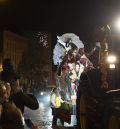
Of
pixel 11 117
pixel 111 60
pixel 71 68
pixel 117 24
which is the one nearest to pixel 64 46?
pixel 71 68

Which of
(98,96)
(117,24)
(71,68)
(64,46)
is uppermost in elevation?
(64,46)

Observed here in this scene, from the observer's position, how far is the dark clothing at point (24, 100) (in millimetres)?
7438

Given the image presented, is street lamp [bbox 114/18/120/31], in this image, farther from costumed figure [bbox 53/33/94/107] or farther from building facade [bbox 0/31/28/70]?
building facade [bbox 0/31/28/70]

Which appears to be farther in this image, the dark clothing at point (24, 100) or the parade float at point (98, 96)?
the parade float at point (98, 96)

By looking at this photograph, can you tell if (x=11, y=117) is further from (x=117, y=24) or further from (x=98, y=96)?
(x=117, y=24)

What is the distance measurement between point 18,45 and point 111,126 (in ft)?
243

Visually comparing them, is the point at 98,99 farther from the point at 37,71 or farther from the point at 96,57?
the point at 37,71

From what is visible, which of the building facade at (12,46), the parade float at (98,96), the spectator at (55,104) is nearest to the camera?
the parade float at (98,96)

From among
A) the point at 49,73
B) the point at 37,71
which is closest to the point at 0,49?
the point at 37,71

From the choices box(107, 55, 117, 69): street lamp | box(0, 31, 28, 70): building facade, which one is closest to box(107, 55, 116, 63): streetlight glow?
box(107, 55, 117, 69): street lamp

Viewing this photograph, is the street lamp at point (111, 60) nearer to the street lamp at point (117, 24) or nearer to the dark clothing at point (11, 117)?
the street lamp at point (117, 24)

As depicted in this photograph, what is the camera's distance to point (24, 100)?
754 centimetres

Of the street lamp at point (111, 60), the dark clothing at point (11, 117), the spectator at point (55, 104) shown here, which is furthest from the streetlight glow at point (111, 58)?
the spectator at point (55, 104)

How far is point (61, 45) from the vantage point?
18516 millimetres
